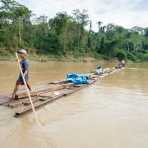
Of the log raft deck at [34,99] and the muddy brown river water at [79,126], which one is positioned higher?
the log raft deck at [34,99]

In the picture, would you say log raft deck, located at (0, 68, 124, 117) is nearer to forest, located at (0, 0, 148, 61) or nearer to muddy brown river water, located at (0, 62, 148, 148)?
muddy brown river water, located at (0, 62, 148, 148)

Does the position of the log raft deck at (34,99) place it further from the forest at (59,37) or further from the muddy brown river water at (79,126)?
the forest at (59,37)

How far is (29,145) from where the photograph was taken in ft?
19.0

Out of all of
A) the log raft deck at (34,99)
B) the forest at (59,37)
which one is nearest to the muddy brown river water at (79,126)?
the log raft deck at (34,99)

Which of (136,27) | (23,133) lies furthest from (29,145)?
(136,27)

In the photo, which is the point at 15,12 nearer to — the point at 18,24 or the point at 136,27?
the point at 18,24

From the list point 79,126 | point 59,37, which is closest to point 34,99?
point 79,126

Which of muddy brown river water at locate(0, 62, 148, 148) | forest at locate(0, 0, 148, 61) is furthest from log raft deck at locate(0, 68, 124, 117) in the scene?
forest at locate(0, 0, 148, 61)

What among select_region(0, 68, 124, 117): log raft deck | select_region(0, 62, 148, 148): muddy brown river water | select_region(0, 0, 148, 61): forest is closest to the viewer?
select_region(0, 62, 148, 148): muddy brown river water

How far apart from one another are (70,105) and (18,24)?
119ft

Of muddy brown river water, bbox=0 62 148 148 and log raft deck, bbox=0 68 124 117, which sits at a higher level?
log raft deck, bbox=0 68 124 117

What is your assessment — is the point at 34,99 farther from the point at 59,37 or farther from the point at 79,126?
the point at 59,37

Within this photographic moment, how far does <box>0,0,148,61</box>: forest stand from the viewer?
1650 inches

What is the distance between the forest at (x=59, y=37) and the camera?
41.9m
